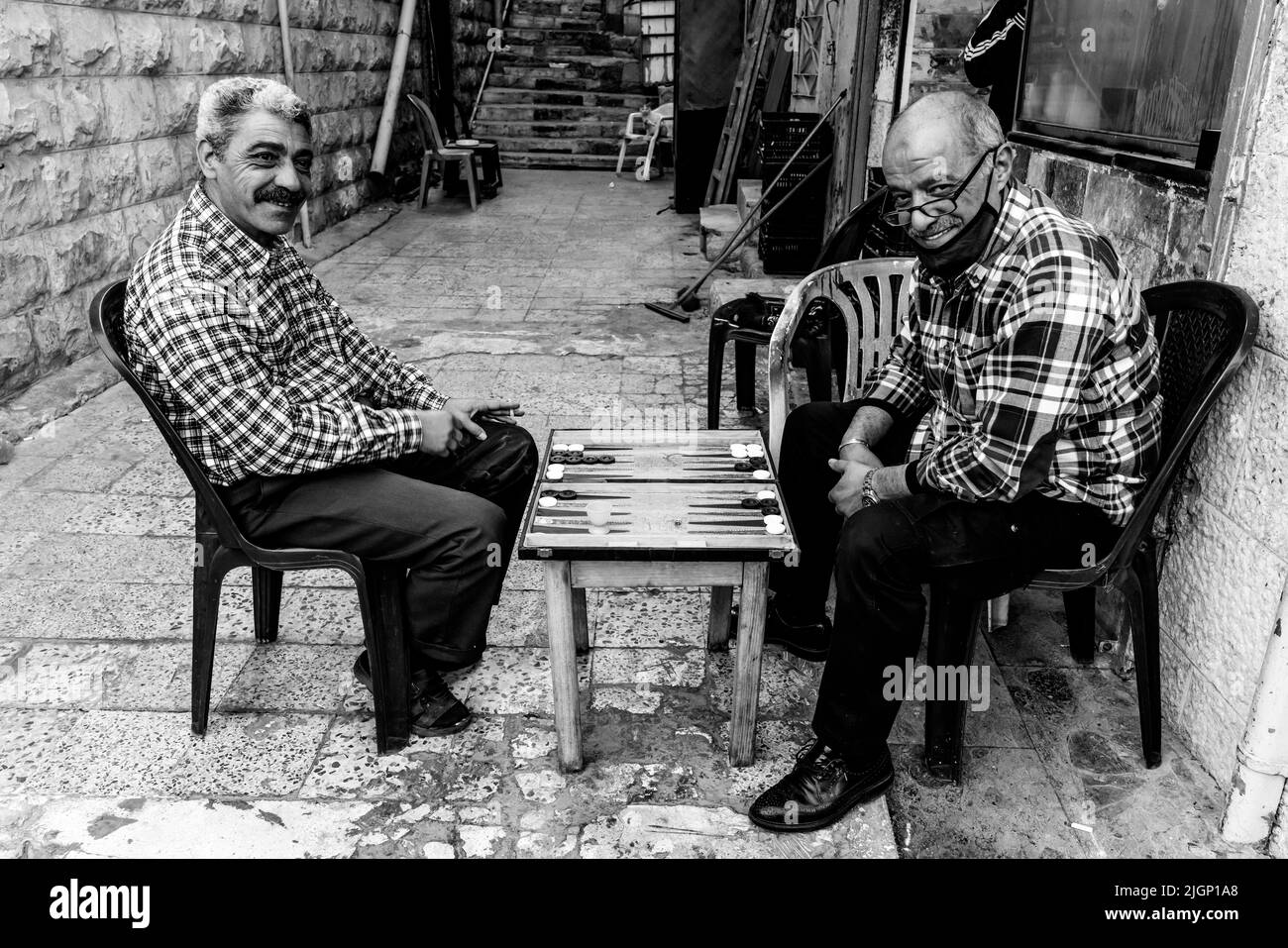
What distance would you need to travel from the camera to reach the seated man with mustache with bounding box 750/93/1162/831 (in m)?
2.16

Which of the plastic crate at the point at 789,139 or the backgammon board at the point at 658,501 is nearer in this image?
the backgammon board at the point at 658,501

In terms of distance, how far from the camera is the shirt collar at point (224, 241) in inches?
94.3

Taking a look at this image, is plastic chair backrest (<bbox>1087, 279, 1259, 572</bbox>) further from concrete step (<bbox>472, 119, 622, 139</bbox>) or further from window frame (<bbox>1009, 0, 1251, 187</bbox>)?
concrete step (<bbox>472, 119, 622, 139</bbox>)

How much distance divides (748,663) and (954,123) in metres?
1.32

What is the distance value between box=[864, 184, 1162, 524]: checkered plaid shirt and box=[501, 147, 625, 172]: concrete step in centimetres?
1172

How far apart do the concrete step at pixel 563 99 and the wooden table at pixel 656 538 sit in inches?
505

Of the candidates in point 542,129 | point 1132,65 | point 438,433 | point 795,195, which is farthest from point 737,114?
point 438,433

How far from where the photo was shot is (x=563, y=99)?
1462 cm

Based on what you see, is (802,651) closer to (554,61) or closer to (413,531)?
(413,531)

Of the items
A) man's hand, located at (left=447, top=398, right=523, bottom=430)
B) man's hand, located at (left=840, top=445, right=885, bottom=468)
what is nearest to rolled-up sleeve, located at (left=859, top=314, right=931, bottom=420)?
man's hand, located at (left=840, top=445, right=885, bottom=468)

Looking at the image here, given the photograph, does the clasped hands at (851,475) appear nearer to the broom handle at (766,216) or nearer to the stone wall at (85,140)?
the stone wall at (85,140)

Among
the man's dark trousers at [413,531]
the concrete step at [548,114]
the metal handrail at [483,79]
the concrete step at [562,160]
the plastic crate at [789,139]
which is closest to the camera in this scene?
the man's dark trousers at [413,531]

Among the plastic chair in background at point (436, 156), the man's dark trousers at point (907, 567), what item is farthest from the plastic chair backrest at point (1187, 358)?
the plastic chair in background at point (436, 156)
